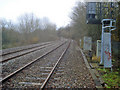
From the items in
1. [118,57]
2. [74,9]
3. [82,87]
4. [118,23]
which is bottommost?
[82,87]

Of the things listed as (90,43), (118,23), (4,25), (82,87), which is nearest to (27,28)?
(4,25)

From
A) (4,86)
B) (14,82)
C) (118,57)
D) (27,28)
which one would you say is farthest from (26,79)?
(27,28)

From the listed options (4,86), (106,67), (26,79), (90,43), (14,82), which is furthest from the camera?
(90,43)

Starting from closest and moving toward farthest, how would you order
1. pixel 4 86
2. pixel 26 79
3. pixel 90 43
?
pixel 4 86 → pixel 26 79 → pixel 90 43

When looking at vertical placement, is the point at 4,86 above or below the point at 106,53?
below

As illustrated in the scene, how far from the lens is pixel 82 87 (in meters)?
4.62

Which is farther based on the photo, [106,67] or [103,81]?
[106,67]

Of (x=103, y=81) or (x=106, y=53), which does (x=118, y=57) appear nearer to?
(x=106, y=53)

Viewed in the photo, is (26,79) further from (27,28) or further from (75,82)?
(27,28)

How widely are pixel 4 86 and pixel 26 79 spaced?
0.96m

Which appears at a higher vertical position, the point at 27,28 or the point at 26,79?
the point at 27,28

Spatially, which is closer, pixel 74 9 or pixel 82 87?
pixel 82 87

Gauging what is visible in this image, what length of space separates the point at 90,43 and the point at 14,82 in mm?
11250

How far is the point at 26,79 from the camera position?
207 inches
